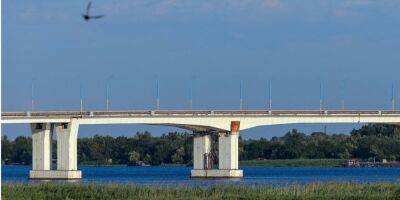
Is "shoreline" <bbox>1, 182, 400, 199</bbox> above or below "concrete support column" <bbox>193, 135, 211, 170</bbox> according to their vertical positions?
below

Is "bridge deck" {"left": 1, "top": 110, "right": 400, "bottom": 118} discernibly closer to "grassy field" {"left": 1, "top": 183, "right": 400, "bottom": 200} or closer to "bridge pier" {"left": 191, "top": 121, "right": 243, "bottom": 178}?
"bridge pier" {"left": 191, "top": 121, "right": 243, "bottom": 178}

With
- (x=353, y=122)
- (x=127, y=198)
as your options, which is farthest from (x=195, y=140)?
(x=127, y=198)

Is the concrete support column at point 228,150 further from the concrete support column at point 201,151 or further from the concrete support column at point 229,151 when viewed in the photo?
the concrete support column at point 201,151

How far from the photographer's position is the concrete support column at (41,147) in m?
129

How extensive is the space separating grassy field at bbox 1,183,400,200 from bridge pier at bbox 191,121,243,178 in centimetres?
5801

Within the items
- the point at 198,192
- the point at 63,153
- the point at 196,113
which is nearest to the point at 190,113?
the point at 196,113

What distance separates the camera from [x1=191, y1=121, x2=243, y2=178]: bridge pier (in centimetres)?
13800

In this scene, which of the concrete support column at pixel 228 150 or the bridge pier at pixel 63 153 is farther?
the concrete support column at pixel 228 150

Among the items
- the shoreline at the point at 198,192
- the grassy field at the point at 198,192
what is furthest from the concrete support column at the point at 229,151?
the grassy field at the point at 198,192

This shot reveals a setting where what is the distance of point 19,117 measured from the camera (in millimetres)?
126375

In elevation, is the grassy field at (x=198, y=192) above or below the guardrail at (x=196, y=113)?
below

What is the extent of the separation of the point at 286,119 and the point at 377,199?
72.4 m

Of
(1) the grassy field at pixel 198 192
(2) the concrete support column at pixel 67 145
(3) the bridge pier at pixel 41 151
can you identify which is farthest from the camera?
(3) the bridge pier at pixel 41 151

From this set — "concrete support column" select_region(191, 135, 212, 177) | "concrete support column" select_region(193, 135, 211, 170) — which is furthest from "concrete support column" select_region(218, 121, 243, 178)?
"concrete support column" select_region(193, 135, 211, 170)
